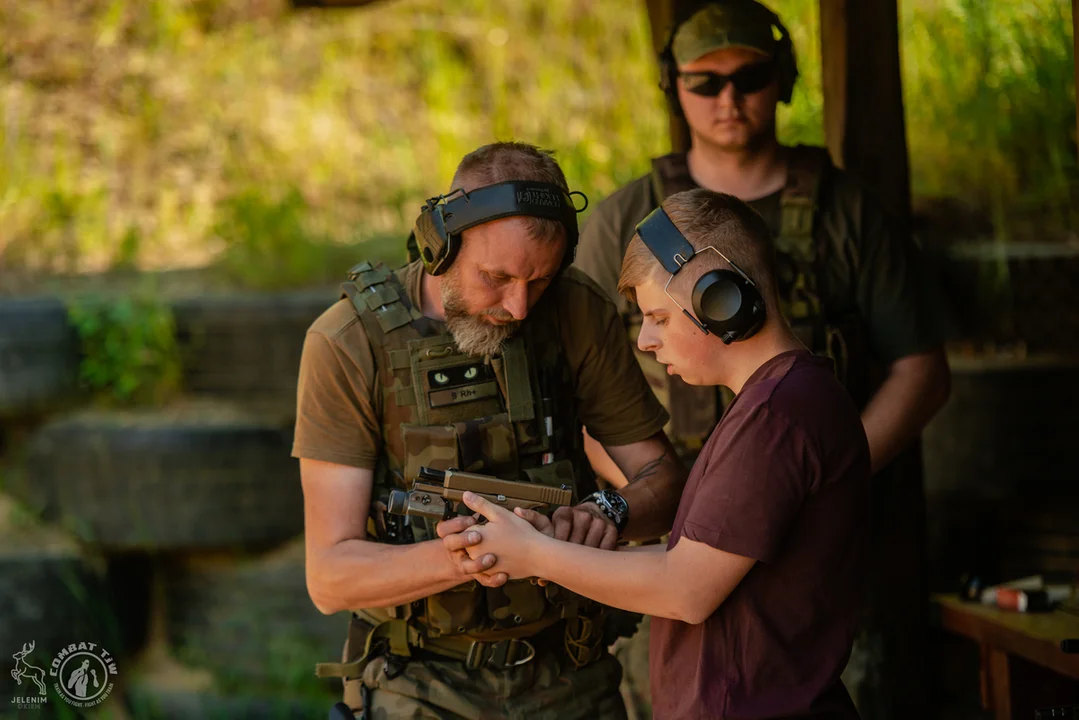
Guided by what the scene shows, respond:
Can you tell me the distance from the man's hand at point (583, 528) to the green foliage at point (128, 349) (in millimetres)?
3526

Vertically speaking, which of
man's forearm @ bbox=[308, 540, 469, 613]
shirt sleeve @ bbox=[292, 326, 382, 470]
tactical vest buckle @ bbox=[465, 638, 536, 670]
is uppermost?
shirt sleeve @ bbox=[292, 326, 382, 470]

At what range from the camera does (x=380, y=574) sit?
8.65 feet

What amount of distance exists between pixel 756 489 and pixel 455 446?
884 mm

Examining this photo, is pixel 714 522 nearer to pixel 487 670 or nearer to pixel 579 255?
pixel 487 670

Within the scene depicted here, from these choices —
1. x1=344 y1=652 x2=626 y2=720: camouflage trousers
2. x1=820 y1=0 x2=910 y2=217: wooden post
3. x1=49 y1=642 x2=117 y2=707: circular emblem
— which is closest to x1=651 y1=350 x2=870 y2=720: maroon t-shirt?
x1=344 y1=652 x2=626 y2=720: camouflage trousers

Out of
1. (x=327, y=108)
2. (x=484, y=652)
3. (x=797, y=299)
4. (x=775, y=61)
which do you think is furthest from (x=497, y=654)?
(x=327, y=108)

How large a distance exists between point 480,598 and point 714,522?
2.71ft

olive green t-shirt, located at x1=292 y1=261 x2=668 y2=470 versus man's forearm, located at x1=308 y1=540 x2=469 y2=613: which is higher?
olive green t-shirt, located at x1=292 y1=261 x2=668 y2=470

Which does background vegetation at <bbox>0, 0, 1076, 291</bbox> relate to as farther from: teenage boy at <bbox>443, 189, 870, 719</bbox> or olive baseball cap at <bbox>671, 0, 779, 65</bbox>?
teenage boy at <bbox>443, 189, 870, 719</bbox>

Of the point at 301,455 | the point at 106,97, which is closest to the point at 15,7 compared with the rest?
the point at 106,97

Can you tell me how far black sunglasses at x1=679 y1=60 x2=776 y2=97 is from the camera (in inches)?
146

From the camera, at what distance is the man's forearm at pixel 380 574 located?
259 cm

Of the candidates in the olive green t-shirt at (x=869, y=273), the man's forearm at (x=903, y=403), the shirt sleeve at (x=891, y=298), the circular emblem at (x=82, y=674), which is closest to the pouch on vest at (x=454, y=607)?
the olive green t-shirt at (x=869, y=273)

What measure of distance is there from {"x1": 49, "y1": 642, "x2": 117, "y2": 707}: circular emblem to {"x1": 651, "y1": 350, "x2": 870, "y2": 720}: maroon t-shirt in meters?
3.98
